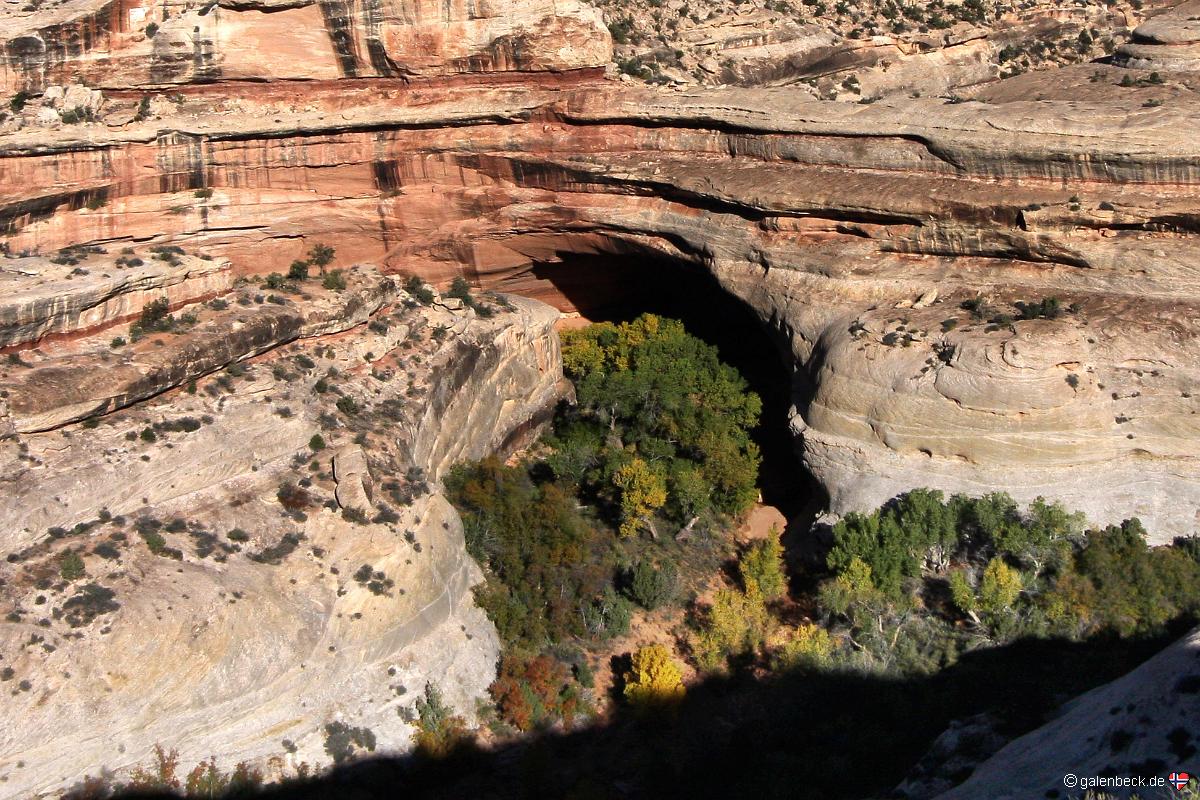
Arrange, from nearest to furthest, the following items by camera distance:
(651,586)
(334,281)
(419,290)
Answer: (651,586) < (334,281) < (419,290)

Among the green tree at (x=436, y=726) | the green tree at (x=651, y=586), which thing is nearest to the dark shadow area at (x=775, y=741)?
the green tree at (x=436, y=726)

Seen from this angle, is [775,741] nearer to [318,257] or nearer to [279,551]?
[279,551]

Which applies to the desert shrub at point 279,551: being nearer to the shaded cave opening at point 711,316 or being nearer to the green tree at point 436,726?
the green tree at point 436,726

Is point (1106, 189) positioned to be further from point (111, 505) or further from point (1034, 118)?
point (111, 505)

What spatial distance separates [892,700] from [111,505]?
52.7 feet

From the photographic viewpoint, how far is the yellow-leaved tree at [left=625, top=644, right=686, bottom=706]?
24.5m

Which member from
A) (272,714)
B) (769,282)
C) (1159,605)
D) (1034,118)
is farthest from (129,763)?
(1034,118)

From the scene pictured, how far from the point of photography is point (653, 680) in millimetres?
24766

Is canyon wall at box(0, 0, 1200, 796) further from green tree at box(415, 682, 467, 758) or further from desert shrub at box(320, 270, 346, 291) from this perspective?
green tree at box(415, 682, 467, 758)

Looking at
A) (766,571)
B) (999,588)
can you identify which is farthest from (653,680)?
(999,588)

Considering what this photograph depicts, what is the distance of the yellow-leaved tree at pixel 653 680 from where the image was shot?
2455 cm

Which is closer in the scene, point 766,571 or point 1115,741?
point 1115,741

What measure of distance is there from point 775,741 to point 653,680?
318 centimetres

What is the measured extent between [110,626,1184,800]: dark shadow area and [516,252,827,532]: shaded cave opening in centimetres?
609
